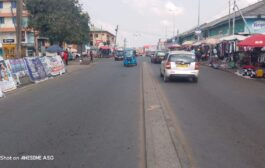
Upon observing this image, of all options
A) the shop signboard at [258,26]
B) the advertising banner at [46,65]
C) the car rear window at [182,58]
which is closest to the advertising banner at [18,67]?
the advertising banner at [46,65]

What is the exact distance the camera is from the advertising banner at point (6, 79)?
58.5 ft

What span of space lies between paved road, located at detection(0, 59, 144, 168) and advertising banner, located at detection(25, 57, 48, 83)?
8727 millimetres

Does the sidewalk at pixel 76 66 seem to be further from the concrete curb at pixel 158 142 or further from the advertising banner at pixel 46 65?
the concrete curb at pixel 158 142

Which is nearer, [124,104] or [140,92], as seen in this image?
[124,104]

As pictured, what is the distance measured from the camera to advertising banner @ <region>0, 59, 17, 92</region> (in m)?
17.8

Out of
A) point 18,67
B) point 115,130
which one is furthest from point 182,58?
point 115,130

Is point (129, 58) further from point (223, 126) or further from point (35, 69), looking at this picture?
point (223, 126)

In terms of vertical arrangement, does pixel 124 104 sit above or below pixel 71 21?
below

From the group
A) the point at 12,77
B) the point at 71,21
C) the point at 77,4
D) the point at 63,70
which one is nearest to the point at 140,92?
the point at 12,77

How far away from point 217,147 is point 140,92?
931 cm

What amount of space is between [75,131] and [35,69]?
16112mm

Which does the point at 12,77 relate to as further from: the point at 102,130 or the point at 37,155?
the point at 37,155

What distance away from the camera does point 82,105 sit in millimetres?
12602

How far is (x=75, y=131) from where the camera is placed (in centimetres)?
861
